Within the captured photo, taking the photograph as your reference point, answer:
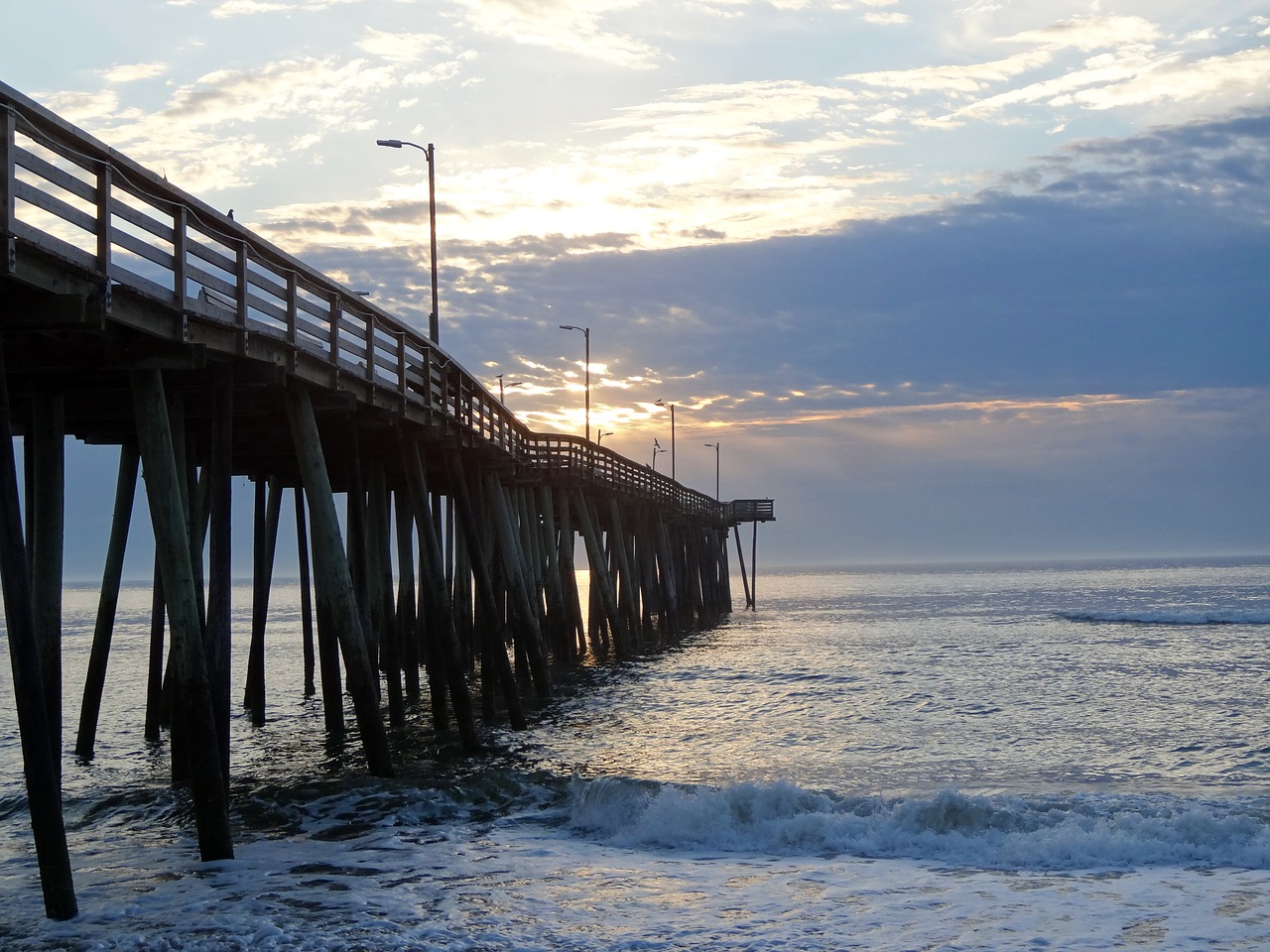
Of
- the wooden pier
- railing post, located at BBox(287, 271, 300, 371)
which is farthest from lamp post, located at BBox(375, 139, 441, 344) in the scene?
railing post, located at BBox(287, 271, 300, 371)

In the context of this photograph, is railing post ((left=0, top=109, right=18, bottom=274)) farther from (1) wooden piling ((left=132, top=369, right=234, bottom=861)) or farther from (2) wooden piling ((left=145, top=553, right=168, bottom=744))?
(2) wooden piling ((left=145, top=553, right=168, bottom=744))

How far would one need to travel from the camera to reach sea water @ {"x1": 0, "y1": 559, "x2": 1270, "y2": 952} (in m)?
8.75

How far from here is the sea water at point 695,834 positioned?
A: 8.75 m

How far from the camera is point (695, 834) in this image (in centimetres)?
1225

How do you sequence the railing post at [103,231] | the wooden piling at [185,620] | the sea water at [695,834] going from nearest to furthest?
the railing post at [103,231] → the sea water at [695,834] → the wooden piling at [185,620]

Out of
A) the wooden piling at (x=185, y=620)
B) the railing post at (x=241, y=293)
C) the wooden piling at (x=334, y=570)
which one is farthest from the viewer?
the wooden piling at (x=334, y=570)

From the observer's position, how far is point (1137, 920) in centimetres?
905

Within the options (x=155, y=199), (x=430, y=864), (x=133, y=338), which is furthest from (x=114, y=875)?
(x=155, y=199)

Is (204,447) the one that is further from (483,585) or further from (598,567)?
(598,567)

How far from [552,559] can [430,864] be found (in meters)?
19.4

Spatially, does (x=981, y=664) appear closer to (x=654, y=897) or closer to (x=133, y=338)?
(x=654, y=897)

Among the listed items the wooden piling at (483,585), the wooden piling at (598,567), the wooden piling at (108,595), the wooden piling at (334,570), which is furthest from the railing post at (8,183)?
the wooden piling at (598,567)

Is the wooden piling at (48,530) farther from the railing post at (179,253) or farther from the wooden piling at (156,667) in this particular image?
the wooden piling at (156,667)

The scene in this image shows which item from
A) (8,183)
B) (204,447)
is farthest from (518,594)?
(8,183)
